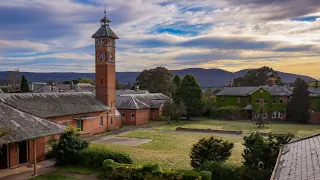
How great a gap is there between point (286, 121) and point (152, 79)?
143 ft

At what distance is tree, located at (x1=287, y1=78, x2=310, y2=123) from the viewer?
47.1 m

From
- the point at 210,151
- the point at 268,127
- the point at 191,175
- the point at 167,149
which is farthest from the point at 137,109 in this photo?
the point at 191,175

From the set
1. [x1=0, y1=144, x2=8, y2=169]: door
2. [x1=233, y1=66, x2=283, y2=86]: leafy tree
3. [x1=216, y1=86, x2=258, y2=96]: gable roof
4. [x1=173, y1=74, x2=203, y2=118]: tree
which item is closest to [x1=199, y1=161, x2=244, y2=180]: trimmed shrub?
[x1=0, y1=144, x2=8, y2=169]: door

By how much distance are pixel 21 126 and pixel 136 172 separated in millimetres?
7593

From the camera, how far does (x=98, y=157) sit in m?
19.9

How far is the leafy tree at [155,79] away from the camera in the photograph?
8235 centimetres

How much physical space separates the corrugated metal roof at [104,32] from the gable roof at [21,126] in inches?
767

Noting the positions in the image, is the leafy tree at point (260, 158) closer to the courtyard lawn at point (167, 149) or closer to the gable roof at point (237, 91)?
the courtyard lawn at point (167, 149)

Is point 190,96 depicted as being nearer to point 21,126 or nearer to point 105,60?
point 105,60

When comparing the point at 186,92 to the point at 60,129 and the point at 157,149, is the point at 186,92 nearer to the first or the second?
the point at 157,149

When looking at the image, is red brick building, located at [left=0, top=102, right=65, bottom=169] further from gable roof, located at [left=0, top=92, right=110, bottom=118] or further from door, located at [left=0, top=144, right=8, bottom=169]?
gable roof, located at [left=0, top=92, right=110, bottom=118]

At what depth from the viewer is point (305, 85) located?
1892 inches

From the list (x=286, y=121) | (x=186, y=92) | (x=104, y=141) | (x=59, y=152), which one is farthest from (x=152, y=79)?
(x=59, y=152)

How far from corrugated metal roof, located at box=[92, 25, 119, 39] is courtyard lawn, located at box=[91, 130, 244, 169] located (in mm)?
12500
